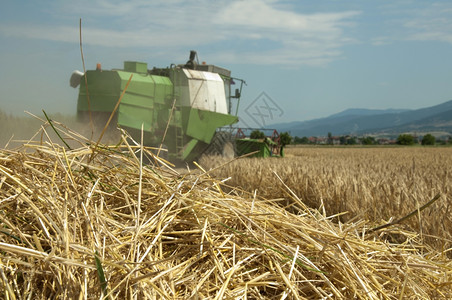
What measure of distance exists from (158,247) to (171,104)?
1062 cm

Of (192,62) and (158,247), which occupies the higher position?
(192,62)

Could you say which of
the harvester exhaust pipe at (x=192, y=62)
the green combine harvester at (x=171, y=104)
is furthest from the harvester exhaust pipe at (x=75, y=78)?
the harvester exhaust pipe at (x=192, y=62)

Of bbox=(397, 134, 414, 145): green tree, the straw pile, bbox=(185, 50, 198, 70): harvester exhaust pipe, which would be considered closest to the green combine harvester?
bbox=(185, 50, 198, 70): harvester exhaust pipe

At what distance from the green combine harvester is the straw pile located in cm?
825

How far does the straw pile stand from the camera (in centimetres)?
137

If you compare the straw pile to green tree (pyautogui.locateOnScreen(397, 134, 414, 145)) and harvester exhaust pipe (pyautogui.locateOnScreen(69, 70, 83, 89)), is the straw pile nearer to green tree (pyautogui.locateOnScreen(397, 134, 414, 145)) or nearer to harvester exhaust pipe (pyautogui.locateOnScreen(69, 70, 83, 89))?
harvester exhaust pipe (pyautogui.locateOnScreen(69, 70, 83, 89))

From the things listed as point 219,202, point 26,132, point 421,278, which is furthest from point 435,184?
point 26,132

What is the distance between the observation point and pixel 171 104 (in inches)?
473

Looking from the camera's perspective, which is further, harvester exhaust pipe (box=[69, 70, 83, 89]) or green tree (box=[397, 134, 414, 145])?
green tree (box=[397, 134, 414, 145])

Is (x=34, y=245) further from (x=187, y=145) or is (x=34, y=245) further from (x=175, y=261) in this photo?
(x=187, y=145)

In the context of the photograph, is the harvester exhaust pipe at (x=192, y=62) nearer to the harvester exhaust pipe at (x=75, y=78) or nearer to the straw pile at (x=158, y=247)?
the harvester exhaust pipe at (x=75, y=78)

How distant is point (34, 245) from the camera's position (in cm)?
152

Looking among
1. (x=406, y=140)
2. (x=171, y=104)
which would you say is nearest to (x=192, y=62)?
(x=171, y=104)

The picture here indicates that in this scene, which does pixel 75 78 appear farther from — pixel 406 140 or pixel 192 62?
→ pixel 406 140
